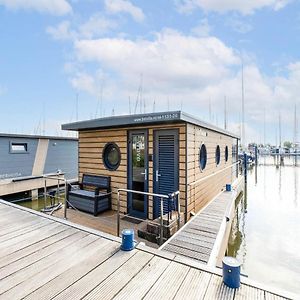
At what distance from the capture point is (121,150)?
18.6ft

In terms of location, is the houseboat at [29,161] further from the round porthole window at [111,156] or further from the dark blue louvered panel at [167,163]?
the dark blue louvered panel at [167,163]

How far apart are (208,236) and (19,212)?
348 centimetres

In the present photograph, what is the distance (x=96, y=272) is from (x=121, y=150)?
3806mm

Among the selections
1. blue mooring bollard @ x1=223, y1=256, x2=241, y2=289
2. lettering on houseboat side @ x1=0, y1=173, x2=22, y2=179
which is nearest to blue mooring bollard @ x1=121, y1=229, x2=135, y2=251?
blue mooring bollard @ x1=223, y1=256, x2=241, y2=289

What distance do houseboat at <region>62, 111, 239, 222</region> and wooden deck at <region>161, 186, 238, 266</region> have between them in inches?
25.3

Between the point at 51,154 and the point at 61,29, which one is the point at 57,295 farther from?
the point at 51,154

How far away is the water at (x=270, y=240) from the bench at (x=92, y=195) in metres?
3.39

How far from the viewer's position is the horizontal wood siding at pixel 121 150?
4.74m

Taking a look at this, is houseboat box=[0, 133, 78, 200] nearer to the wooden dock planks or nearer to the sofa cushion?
the sofa cushion

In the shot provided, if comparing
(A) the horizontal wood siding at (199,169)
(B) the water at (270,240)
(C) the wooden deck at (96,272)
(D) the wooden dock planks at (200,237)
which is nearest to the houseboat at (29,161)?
(A) the horizontal wood siding at (199,169)

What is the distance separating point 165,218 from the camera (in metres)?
4.14

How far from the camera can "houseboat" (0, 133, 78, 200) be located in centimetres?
898

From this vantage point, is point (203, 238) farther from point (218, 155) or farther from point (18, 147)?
point (18, 147)

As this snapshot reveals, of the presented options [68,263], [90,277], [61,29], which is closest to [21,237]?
[68,263]
